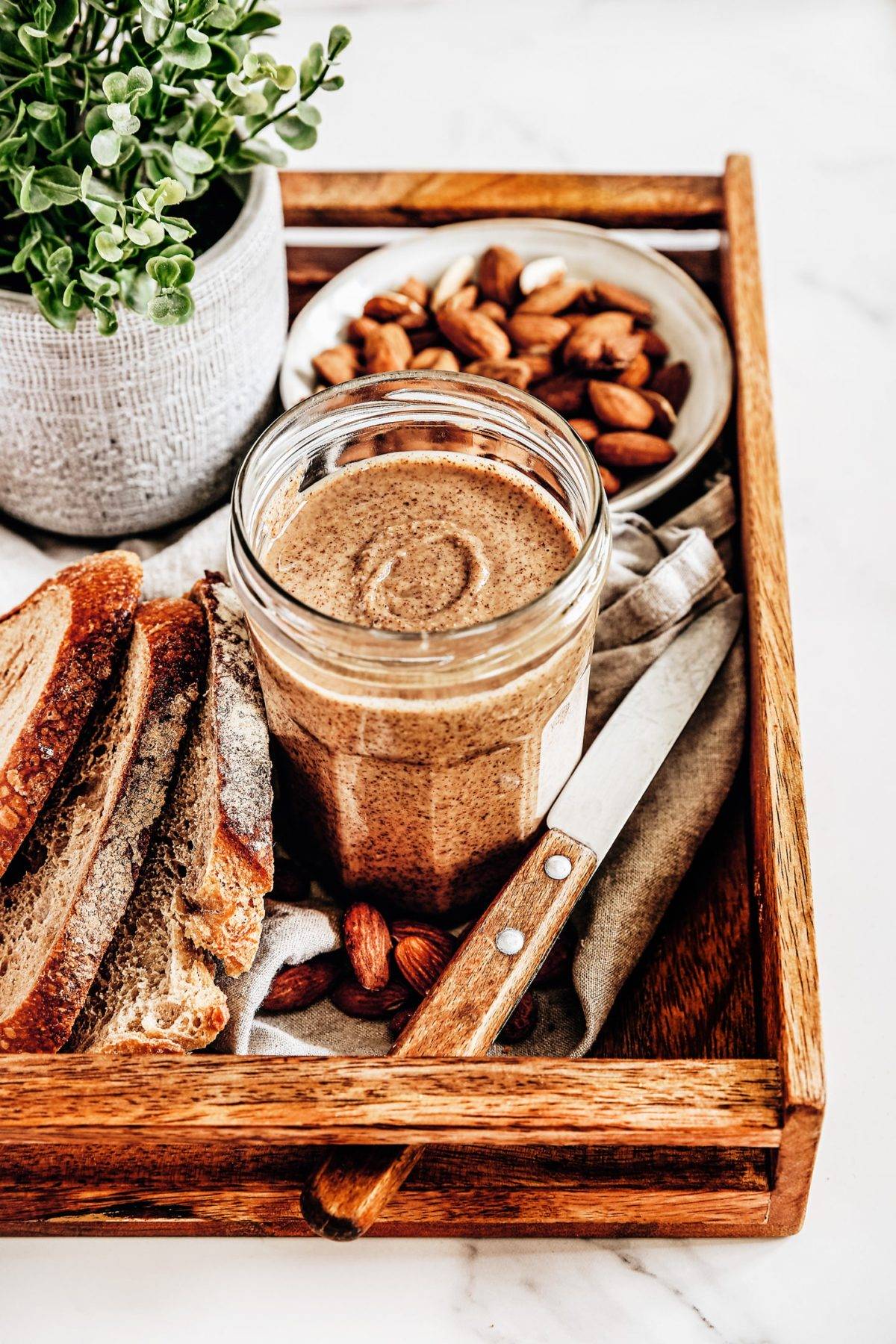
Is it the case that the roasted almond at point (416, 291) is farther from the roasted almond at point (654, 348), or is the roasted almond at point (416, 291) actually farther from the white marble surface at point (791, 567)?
the white marble surface at point (791, 567)

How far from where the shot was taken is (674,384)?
1.46 metres

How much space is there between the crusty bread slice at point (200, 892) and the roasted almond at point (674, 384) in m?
0.56

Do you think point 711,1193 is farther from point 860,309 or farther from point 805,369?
point 860,309

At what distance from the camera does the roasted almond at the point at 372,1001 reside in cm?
110

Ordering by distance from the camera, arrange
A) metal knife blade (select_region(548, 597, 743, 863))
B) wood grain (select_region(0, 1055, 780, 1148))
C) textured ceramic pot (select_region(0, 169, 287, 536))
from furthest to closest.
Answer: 1. textured ceramic pot (select_region(0, 169, 287, 536))
2. metal knife blade (select_region(548, 597, 743, 863))
3. wood grain (select_region(0, 1055, 780, 1148))

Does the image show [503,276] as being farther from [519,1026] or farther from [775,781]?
[519,1026]

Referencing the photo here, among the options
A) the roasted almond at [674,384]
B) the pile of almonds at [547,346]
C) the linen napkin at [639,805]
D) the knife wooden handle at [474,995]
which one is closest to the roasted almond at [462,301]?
the pile of almonds at [547,346]

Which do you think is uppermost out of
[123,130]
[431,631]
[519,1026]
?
[123,130]

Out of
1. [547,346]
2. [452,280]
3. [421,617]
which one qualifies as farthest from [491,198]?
[421,617]

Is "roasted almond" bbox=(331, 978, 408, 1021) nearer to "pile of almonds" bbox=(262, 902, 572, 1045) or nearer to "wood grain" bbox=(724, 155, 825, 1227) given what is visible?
"pile of almonds" bbox=(262, 902, 572, 1045)

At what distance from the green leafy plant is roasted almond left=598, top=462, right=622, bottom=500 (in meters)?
0.41

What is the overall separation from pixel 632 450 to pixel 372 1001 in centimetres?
59

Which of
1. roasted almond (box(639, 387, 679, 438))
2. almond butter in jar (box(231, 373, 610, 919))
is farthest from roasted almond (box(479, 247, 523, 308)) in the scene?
almond butter in jar (box(231, 373, 610, 919))

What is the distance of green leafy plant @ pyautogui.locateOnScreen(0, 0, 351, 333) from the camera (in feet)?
3.53
